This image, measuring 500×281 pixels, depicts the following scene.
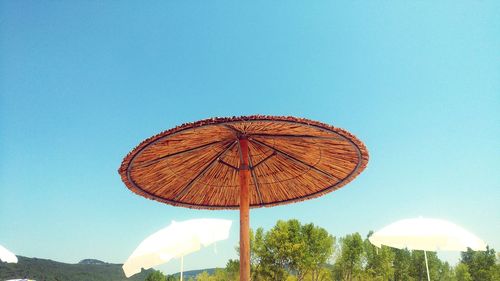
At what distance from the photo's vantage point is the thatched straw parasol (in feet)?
12.6

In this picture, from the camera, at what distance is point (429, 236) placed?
6.57 meters

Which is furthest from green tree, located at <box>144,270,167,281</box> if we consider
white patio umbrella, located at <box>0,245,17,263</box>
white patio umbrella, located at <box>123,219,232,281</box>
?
white patio umbrella, located at <box>123,219,232,281</box>

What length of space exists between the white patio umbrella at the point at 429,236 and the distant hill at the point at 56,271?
82945 mm

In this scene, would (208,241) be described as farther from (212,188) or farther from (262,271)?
(262,271)

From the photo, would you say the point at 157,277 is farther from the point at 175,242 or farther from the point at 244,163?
the point at 244,163

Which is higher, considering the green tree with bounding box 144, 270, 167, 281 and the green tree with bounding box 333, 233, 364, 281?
the green tree with bounding box 333, 233, 364, 281

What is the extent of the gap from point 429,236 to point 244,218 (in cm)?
430

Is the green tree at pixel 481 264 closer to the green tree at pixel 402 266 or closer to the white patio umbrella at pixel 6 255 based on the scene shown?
the green tree at pixel 402 266

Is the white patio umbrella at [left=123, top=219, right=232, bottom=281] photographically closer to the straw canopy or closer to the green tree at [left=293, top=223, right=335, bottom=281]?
the straw canopy

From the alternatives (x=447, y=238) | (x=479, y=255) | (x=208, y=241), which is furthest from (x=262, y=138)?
(x=479, y=255)

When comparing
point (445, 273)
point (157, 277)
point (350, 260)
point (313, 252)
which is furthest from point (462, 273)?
point (157, 277)

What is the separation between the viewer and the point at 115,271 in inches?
4427

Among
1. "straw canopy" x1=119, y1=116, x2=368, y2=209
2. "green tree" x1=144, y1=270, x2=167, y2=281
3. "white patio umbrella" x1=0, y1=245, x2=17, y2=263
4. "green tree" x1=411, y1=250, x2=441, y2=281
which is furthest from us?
"green tree" x1=144, y1=270, x2=167, y2=281

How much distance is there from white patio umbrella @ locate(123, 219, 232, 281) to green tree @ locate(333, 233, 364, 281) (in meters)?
46.5
